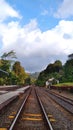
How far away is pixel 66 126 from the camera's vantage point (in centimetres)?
1542

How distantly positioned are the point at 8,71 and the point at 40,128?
108m

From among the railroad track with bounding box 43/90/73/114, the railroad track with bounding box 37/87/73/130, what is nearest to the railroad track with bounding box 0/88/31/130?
the railroad track with bounding box 37/87/73/130

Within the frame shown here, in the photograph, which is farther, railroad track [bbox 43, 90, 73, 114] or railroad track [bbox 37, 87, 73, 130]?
railroad track [bbox 43, 90, 73, 114]

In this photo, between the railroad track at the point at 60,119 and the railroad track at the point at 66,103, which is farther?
the railroad track at the point at 66,103

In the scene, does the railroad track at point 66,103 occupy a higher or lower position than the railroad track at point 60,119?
higher

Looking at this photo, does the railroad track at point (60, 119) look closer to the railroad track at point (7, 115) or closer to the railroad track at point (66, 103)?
the railroad track at point (66, 103)

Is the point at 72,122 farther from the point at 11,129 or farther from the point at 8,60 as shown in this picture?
the point at 8,60

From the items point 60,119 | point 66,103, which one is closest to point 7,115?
point 60,119

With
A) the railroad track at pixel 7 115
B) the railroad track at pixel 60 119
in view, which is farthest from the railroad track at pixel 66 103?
the railroad track at pixel 7 115

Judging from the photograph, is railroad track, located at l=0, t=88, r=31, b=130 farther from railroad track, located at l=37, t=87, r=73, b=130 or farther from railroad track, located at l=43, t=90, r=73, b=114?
railroad track, located at l=43, t=90, r=73, b=114

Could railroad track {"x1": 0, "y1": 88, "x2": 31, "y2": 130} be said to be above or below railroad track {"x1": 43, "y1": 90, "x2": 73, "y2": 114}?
below

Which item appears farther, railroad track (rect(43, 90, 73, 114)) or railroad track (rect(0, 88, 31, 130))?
railroad track (rect(43, 90, 73, 114))

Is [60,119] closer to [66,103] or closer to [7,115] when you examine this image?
[7,115]

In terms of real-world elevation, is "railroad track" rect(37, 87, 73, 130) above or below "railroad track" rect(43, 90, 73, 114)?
below
